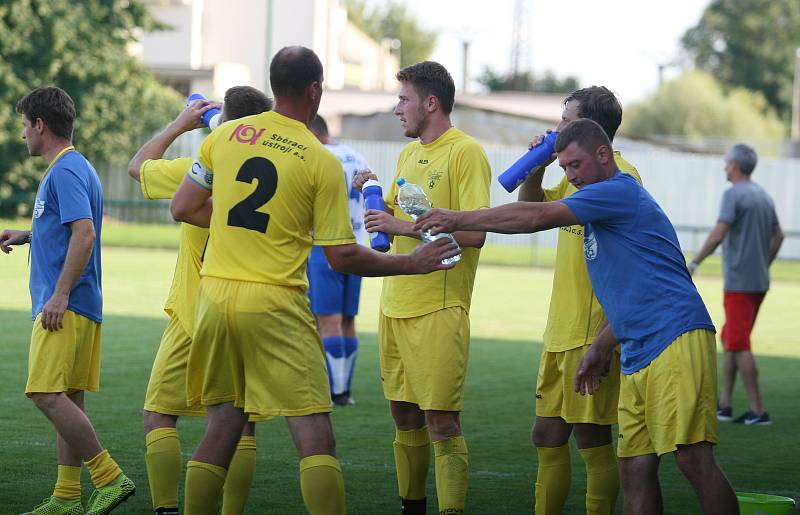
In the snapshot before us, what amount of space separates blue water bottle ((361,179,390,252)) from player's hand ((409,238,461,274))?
1.34ft

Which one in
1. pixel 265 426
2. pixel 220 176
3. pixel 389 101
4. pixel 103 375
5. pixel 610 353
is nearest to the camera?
pixel 220 176

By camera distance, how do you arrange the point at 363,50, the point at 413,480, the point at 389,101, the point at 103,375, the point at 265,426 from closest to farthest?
1. the point at 413,480
2. the point at 265,426
3. the point at 103,375
4. the point at 389,101
5. the point at 363,50

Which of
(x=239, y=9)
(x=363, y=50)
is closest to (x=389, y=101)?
(x=239, y=9)

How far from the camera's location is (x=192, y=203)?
18.6 ft

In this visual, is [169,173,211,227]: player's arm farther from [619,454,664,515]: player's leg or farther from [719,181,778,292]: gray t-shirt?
[719,181,778,292]: gray t-shirt

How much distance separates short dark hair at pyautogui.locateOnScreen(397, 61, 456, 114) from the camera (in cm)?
681

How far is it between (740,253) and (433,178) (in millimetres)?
5219

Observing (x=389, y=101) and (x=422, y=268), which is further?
(x=389, y=101)

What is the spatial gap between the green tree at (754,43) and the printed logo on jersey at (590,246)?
90.4 m

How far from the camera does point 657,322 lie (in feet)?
18.6

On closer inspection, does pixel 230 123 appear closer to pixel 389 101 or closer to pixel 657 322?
pixel 657 322

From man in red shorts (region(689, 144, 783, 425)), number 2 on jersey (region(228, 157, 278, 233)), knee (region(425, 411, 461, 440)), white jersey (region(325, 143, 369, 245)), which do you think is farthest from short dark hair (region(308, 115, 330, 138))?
number 2 on jersey (region(228, 157, 278, 233))

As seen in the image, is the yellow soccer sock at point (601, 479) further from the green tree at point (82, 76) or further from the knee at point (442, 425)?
the green tree at point (82, 76)

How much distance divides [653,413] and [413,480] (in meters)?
1.77
